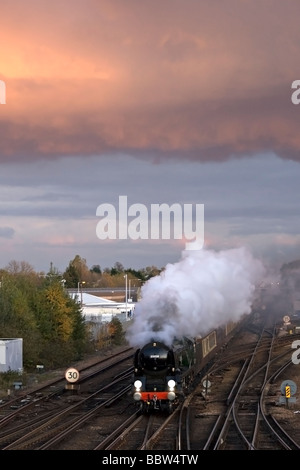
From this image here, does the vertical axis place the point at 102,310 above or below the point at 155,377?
above

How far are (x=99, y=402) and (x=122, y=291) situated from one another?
360 ft

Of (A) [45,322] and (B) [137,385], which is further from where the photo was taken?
(A) [45,322]

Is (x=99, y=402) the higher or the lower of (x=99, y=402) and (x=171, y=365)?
the lower

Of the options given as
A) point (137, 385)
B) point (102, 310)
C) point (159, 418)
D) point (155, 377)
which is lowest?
point (159, 418)

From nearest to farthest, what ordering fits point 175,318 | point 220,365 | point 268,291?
point 175,318, point 220,365, point 268,291

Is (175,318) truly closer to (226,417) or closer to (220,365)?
(226,417)

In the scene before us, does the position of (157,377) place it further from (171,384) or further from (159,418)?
(159,418)

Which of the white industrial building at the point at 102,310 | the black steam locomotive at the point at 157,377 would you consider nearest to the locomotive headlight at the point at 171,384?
the black steam locomotive at the point at 157,377

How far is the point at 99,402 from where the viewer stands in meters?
37.9
